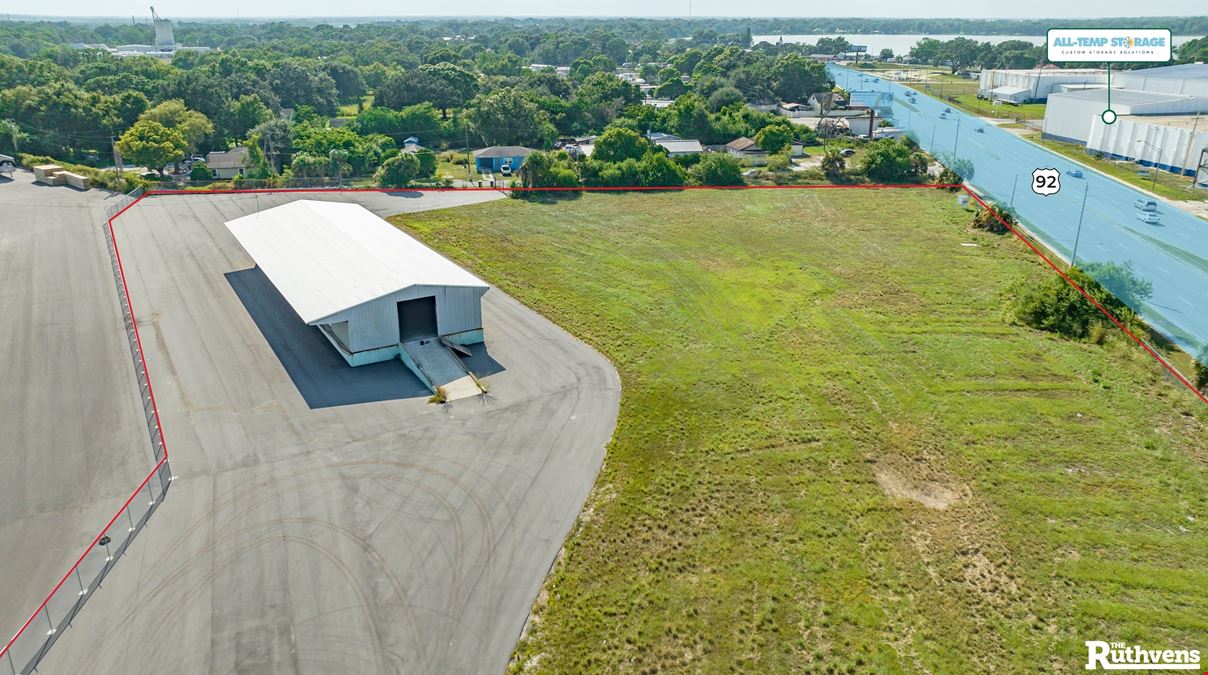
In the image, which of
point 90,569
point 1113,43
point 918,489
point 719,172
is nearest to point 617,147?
point 719,172

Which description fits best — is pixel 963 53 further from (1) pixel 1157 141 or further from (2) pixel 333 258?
(2) pixel 333 258

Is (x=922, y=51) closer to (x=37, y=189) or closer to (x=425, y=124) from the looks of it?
(x=425, y=124)

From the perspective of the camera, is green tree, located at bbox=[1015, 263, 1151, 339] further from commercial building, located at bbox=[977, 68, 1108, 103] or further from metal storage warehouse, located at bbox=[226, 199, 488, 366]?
commercial building, located at bbox=[977, 68, 1108, 103]

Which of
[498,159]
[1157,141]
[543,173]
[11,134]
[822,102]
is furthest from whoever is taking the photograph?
[822,102]

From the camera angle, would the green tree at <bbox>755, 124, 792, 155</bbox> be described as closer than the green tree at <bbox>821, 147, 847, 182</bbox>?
No

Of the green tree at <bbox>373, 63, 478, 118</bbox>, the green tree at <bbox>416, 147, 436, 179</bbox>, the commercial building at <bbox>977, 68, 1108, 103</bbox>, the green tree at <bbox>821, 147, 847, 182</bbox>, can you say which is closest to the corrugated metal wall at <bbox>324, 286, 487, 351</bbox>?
the green tree at <bbox>416, 147, 436, 179</bbox>

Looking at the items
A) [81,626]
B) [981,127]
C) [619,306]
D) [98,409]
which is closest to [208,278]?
[98,409]
